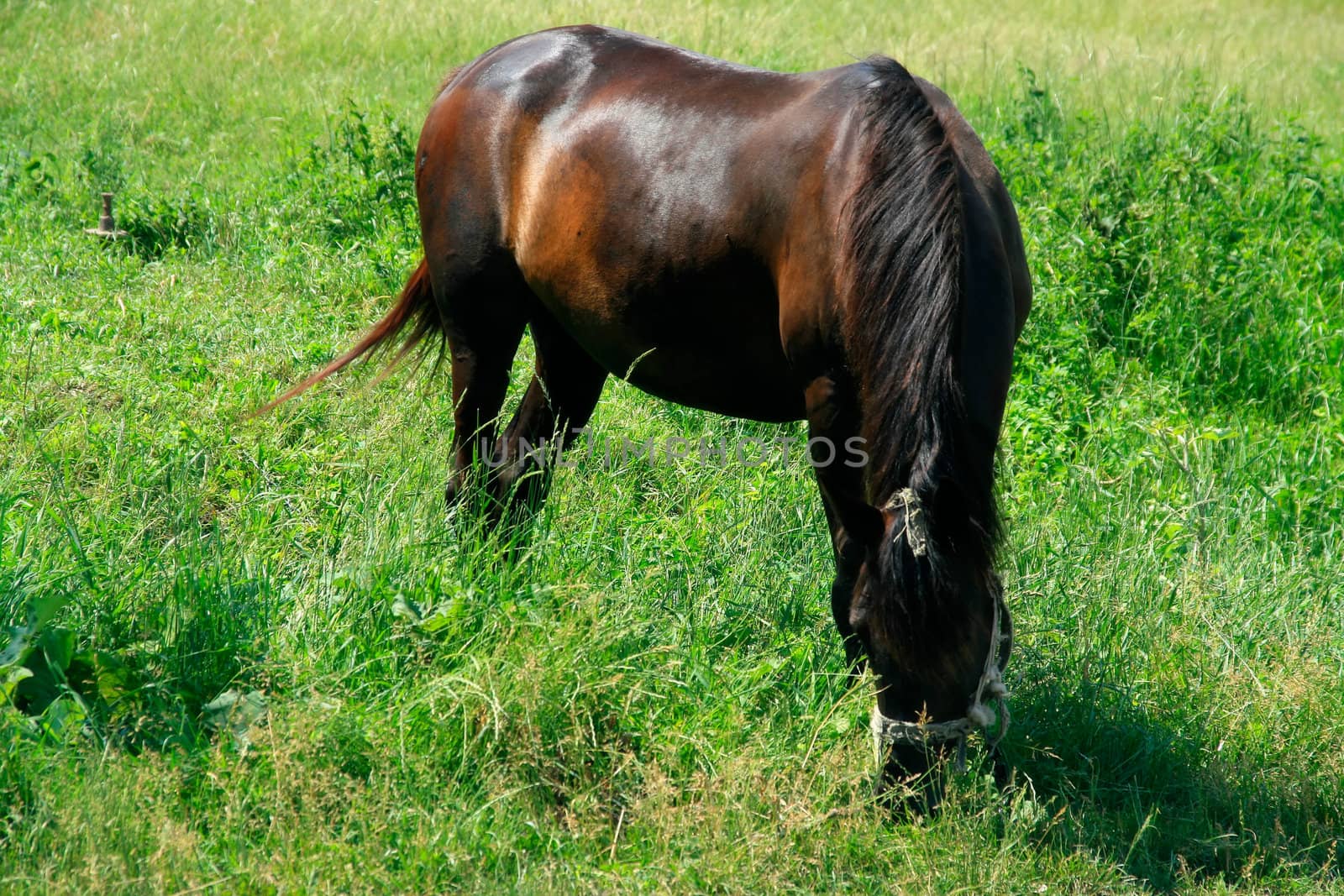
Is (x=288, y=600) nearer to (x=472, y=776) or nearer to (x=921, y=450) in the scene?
(x=472, y=776)

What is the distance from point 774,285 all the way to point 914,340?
1.96 feet

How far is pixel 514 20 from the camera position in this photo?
9984mm

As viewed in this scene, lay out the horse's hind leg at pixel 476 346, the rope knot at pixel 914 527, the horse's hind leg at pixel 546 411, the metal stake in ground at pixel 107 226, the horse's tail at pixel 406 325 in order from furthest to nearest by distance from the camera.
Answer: the metal stake in ground at pixel 107 226
the horse's tail at pixel 406 325
the horse's hind leg at pixel 546 411
the horse's hind leg at pixel 476 346
the rope knot at pixel 914 527

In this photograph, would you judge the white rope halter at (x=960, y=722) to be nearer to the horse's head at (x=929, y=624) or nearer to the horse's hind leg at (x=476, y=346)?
the horse's head at (x=929, y=624)

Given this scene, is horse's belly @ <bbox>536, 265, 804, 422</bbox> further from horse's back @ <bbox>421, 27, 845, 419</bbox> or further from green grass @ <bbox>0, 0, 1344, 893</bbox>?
green grass @ <bbox>0, 0, 1344, 893</bbox>

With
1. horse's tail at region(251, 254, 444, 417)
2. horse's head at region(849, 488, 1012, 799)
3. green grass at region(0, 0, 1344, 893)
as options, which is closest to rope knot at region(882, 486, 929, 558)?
horse's head at region(849, 488, 1012, 799)

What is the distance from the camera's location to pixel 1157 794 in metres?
3.25

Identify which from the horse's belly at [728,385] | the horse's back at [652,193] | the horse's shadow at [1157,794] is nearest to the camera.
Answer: the horse's shadow at [1157,794]

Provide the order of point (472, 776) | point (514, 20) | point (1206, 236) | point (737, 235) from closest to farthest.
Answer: point (472, 776)
point (737, 235)
point (1206, 236)
point (514, 20)

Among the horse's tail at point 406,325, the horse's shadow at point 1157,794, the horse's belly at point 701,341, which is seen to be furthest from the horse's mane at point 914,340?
the horse's tail at point 406,325

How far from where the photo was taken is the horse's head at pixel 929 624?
2490 millimetres

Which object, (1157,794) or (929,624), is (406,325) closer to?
(929,624)

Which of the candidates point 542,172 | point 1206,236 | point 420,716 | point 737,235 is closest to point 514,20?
point 1206,236

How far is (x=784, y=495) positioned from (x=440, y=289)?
142cm
